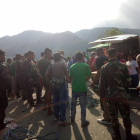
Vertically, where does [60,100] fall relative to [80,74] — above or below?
below

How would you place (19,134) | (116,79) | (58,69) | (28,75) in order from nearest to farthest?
(116,79) → (19,134) → (58,69) → (28,75)

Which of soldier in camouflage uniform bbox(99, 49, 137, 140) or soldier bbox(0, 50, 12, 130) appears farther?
soldier bbox(0, 50, 12, 130)

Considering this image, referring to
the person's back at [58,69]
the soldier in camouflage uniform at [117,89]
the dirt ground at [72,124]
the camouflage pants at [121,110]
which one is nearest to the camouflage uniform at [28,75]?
the dirt ground at [72,124]

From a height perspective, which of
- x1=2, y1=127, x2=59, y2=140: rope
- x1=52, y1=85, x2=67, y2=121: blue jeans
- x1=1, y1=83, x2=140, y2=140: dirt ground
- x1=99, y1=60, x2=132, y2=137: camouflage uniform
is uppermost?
x1=99, y1=60, x2=132, y2=137: camouflage uniform

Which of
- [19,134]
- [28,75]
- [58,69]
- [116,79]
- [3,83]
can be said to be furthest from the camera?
[28,75]

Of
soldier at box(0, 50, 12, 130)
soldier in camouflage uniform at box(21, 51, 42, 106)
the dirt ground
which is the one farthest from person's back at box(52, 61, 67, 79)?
soldier in camouflage uniform at box(21, 51, 42, 106)

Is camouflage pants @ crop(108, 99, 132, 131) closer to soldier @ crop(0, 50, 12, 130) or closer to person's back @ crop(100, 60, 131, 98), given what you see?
person's back @ crop(100, 60, 131, 98)

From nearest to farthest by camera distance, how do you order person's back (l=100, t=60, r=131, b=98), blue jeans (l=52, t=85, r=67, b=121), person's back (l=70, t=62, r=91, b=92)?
person's back (l=100, t=60, r=131, b=98) → person's back (l=70, t=62, r=91, b=92) → blue jeans (l=52, t=85, r=67, b=121)

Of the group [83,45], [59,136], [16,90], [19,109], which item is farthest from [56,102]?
[83,45]

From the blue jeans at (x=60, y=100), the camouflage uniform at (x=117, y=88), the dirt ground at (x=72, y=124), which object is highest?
the camouflage uniform at (x=117, y=88)

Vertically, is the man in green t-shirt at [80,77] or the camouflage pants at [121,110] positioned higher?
the man in green t-shirt at [80,77]

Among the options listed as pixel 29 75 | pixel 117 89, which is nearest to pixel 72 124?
pixel 117 89

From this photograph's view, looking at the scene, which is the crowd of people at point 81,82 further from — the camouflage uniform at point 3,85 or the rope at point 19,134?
the rope at point 19,134

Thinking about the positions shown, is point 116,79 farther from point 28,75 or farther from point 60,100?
point 28,75
